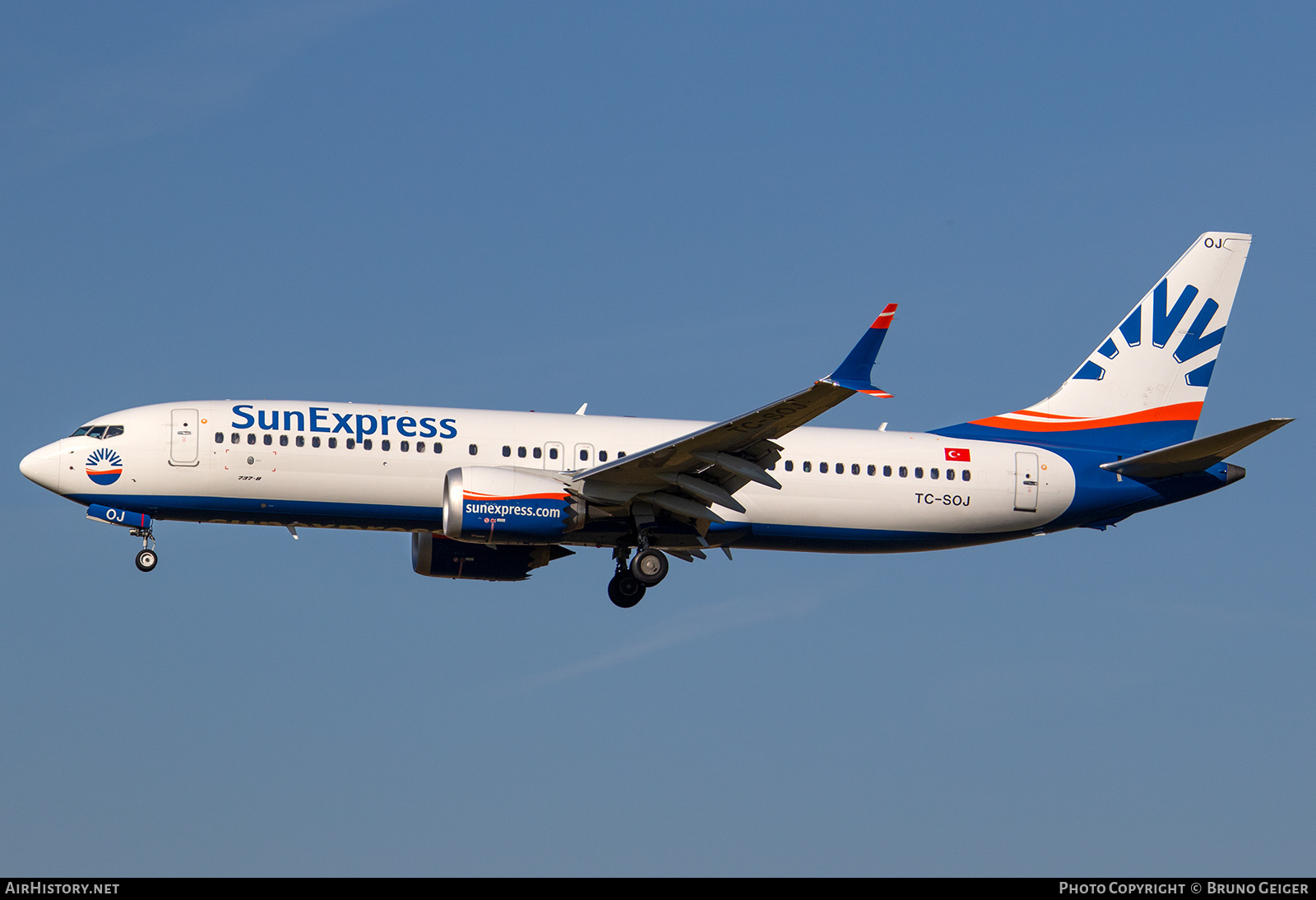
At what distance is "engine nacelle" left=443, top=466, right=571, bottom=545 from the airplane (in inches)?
1.7

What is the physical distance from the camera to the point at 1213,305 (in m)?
45.8

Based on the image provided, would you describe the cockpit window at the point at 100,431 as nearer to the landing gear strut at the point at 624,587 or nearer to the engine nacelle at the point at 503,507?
the engine nacelle at the point at 503,507

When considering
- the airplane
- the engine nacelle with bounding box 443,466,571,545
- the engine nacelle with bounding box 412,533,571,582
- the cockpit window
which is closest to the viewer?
the engine nacelle with bounding box 443,466,571,545

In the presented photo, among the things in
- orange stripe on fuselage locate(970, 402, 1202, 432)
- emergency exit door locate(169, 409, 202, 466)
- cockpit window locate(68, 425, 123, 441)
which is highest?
orange stripe on fuselage locate(970, 402, 1202, 432)

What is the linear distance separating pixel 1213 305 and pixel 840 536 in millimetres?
A: 13504

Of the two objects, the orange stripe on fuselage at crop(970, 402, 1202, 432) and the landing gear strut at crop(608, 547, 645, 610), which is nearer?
the landing gear strut at crop(608, 547, 645, 610)

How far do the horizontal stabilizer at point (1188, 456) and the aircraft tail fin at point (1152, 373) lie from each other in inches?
56.4

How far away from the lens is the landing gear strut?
41.1 metres

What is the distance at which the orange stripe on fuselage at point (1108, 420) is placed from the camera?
44062 millimetres

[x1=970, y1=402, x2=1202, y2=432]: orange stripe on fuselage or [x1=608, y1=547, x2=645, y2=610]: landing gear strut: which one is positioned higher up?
[x1=970, y1=402, x2=1202, y2=432]: orange stripe on fuselage

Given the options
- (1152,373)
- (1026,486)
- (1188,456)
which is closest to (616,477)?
(1026,486)

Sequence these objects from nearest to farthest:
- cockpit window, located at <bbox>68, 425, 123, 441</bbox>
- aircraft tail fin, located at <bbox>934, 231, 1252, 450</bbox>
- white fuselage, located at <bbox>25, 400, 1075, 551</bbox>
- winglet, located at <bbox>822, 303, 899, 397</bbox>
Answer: winglet, located at <bbox>822, 303, 899, 397</bbox> < white fuselage, located at <bbox>25, 400, 1075, 551</bbox> < cockpit window, located at <bbox>68, 425, 123, 441</bbox> < aircraft tail fin, located at <bbox>934, 231, 1252, 450</bbox>

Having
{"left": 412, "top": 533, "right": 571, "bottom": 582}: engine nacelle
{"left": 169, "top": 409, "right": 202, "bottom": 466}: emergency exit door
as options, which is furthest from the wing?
{"left": 169, "top": 409, "right": 202, "bottom": 466}: emergency exit door

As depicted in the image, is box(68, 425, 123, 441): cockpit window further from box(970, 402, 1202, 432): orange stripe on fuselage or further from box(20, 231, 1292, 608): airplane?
box(970, 402, 1202, 432): orange stripe on fuselage
